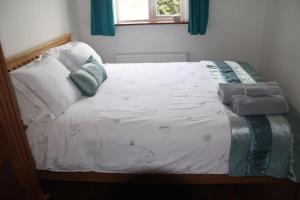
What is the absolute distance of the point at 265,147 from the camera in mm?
1664

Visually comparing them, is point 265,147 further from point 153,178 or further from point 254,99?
point 153,178

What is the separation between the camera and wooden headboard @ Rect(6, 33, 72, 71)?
206cm

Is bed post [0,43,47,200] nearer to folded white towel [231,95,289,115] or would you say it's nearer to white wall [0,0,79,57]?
white wall [0,0,79,57]

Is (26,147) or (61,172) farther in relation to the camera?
(61,172)

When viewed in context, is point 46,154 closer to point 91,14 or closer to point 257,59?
point 91,14

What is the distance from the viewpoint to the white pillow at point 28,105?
1.80 meters

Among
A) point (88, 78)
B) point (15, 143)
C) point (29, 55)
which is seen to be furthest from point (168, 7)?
point (15, 143)

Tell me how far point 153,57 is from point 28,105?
2153mm

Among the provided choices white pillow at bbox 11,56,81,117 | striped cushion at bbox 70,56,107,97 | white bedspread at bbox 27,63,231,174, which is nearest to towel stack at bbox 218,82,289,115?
white bedspread at bbox 27,63,231,174

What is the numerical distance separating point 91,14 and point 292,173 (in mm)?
2916

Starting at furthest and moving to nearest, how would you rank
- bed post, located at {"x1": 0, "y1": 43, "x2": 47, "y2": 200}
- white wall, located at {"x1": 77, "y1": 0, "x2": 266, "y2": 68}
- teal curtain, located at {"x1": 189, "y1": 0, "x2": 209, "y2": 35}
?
1. white wall, located at {"x1": 77, "y1": 0, "x2": 266, "y2": 68}
2. teal curtain, located at {"x1": 189, "y1": 0, "x2": 209, "y2": 35}
3. bed post, located at {"x1": 0, "y1": 43, "x2": 47, "y2": 200}

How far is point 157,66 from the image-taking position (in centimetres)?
299

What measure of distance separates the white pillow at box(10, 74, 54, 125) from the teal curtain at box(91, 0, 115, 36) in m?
1.88

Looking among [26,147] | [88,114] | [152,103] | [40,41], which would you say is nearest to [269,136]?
[152,103]
